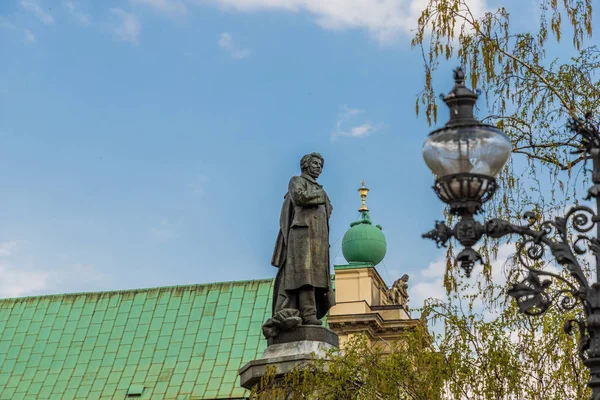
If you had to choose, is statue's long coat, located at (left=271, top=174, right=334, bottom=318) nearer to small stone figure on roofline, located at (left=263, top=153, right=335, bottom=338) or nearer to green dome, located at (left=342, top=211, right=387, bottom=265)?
small stone figure on roofline, located at (left=263, top=153, right=335, bottom=338)

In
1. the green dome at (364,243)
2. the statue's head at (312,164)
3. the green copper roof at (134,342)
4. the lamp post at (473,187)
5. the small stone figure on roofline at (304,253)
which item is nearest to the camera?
the lamp post at (473,187)

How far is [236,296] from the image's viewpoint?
127 ft

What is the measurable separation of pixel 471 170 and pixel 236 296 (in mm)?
31306

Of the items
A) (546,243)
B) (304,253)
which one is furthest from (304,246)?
(546,243)

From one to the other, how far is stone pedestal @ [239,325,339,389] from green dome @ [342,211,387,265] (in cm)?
2810

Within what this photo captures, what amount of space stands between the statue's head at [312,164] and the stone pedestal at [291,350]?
1.85m

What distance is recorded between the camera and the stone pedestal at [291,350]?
1359cm

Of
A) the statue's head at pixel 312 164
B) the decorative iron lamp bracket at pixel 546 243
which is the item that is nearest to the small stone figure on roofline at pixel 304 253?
the statue's head at pixel 312 164

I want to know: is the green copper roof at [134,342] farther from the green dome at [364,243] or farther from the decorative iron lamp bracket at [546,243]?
the decorative iron lamp bracket at [546,243]

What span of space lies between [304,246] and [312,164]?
3.28ft

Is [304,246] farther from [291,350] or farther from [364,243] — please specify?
[364,243]

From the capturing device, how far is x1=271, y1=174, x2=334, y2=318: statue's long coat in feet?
45.9

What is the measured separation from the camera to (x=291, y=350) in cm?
1370

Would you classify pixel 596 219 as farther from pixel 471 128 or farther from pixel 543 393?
pixel 543 393
